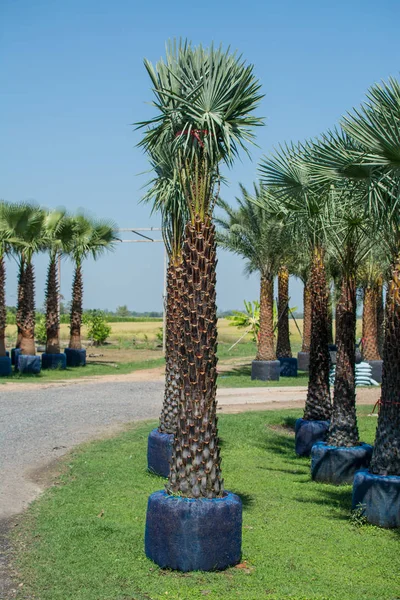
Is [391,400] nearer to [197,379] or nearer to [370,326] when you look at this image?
[197,379]

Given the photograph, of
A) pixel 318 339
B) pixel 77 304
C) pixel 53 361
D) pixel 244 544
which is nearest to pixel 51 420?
pixel 318 339

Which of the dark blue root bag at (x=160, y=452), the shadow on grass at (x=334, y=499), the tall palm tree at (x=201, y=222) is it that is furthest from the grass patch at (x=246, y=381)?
the tall palm tree at (x=201, y=222)

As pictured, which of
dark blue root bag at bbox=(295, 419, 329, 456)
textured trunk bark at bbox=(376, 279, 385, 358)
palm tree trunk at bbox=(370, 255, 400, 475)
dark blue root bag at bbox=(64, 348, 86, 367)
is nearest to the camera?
palm tree trunk at bbox=(370, 255, 400, 475)

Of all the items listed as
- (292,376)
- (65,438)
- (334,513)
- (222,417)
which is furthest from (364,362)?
(334,513)

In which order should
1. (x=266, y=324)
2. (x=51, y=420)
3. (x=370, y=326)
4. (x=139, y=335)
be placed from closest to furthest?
1. (x=51, y=420)
2. (x=266, y=324)
3. (x=370, y=326)
4. (x=139, y=335)

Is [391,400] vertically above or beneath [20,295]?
beneath

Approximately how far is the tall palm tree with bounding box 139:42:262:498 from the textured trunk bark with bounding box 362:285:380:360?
65.6 ft

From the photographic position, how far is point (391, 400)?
9367 mm

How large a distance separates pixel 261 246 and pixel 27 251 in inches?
345

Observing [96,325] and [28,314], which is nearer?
[28,314]

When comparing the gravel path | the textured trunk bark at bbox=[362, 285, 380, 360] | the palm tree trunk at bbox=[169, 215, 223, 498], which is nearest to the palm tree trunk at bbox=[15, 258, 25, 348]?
the gravel path

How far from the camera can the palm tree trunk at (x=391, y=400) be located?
9.18m

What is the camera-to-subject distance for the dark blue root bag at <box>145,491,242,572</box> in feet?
24.0

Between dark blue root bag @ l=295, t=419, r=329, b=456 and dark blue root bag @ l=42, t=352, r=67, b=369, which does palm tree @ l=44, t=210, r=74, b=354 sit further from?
dark blue root bag @ l=295, t=419, r=329, b=456
